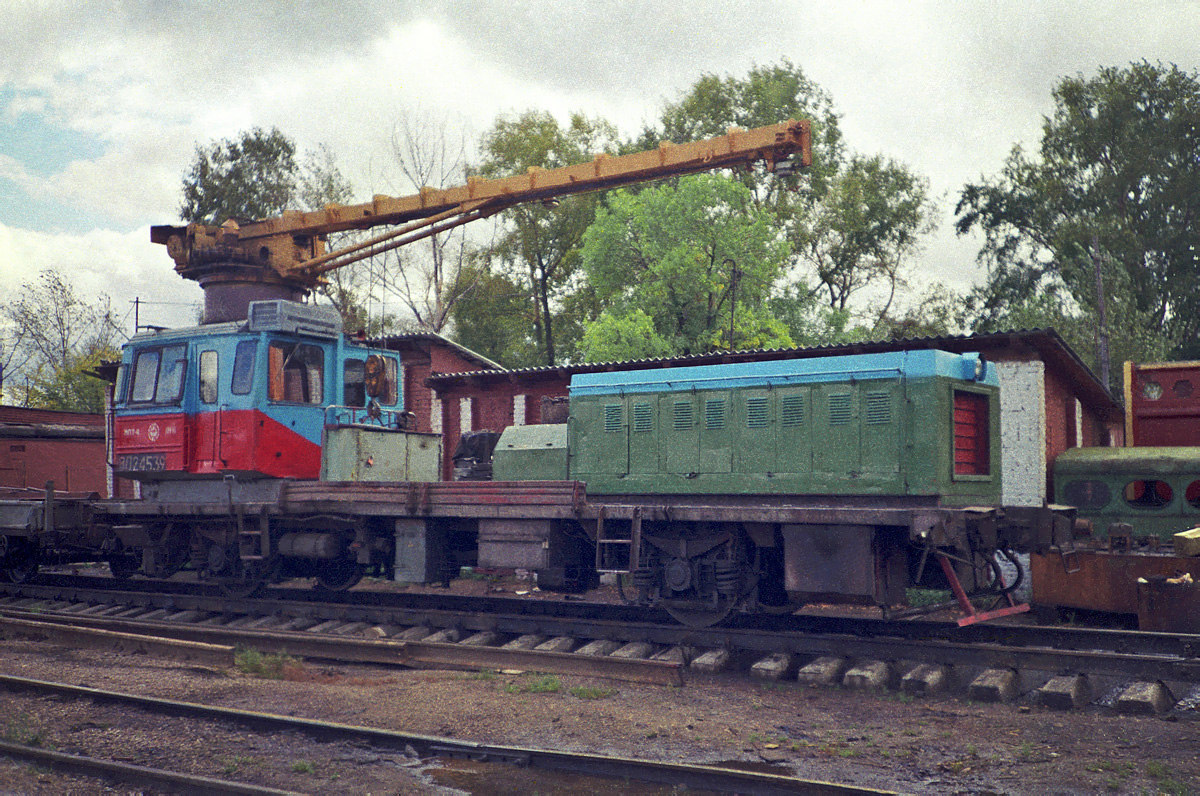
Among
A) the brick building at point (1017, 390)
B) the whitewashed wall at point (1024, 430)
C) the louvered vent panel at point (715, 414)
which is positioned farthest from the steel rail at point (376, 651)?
the whitewashed wall at point (1024, 430)

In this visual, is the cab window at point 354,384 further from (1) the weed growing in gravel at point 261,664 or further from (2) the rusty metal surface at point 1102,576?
(2) the rusty metal surface at point 1102,576

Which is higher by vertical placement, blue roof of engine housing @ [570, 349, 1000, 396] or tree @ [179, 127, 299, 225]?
tree @ [179, 127, 299, 225]

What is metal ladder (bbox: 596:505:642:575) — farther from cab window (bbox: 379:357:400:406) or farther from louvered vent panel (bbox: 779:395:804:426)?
cab window (bbox: 379:357:400:406)

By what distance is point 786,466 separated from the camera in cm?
904

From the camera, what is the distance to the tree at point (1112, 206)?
38312 millimetres

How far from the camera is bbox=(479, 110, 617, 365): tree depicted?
4294cm

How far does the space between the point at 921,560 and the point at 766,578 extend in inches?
67.8

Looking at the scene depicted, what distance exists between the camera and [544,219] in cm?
4372

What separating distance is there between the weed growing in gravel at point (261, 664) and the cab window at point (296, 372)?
11.6ft

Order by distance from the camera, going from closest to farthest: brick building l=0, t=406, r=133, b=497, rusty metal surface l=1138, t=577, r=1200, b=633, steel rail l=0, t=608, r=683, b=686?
1. steel rail l=0, t=608, r=683, b=686
2. rusty metal surface l=1138, t=577, r=1200, b=633
3. brick building l=0, t=406, r=133, b=497

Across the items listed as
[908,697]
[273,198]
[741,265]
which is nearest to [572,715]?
[908,697]

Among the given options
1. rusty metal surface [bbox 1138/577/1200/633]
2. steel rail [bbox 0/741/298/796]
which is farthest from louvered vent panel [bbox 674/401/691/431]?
steel rail [bbox 0/741/298/796]

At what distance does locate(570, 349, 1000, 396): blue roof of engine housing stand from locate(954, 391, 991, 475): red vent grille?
8.6 inches

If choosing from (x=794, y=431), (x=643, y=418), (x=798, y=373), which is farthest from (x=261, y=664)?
(x=798, y=373)
